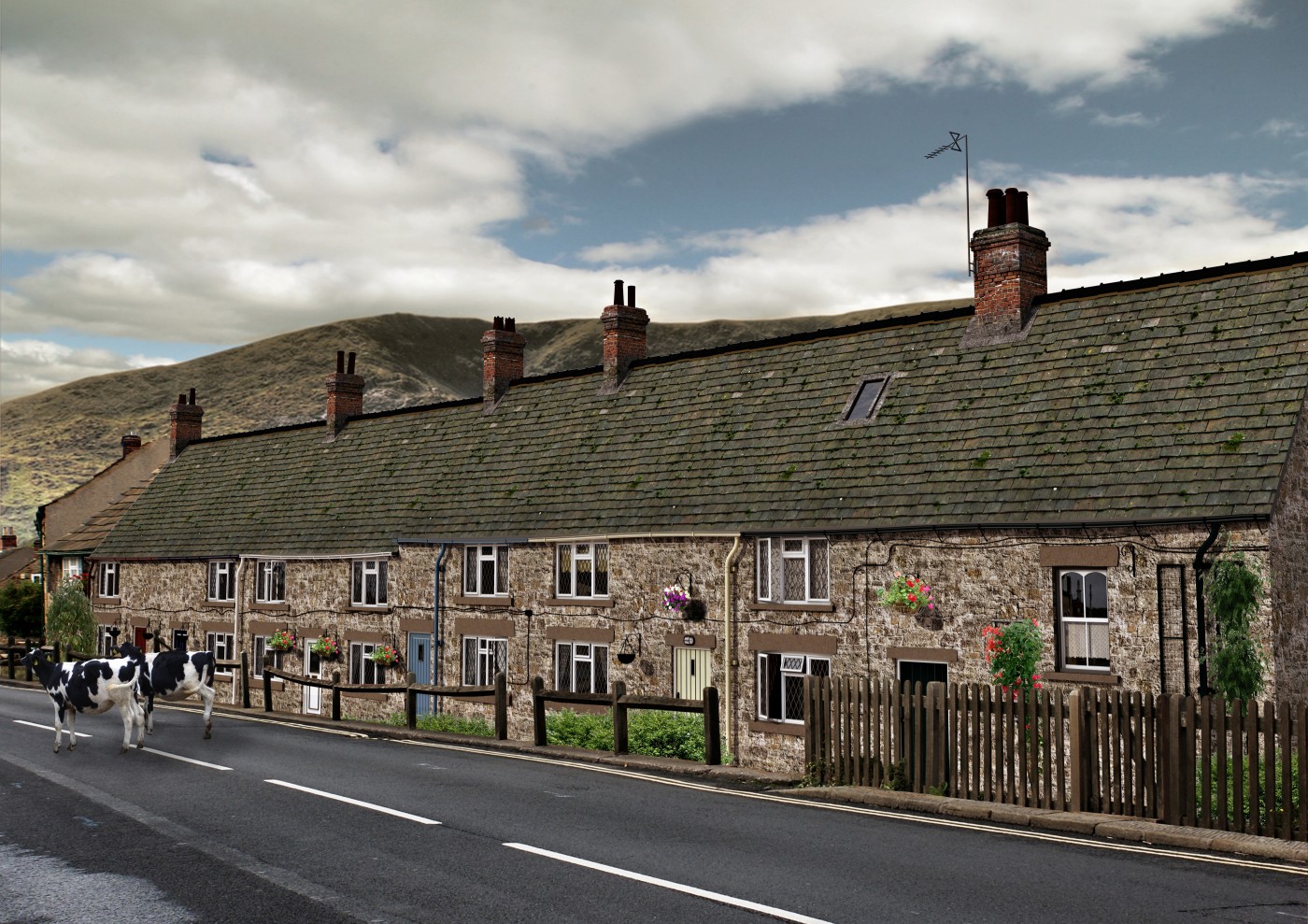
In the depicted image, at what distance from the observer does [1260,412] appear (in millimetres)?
17047

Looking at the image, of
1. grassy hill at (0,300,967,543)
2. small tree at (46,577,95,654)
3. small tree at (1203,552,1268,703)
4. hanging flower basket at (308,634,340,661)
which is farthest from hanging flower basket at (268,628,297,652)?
grassy hill at (0,300,967,543)

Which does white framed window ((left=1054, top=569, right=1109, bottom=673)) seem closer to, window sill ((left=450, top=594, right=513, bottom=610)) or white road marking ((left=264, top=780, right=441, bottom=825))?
white road marking ((left=264, top=780, right=441, bottom=825))

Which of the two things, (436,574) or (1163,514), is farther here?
(436,574)

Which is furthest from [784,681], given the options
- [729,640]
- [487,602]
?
[487,602]

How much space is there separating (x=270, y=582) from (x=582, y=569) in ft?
47.6

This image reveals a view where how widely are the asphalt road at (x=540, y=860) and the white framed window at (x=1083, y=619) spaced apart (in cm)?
617

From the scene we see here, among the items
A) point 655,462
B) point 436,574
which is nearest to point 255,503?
point 436,574

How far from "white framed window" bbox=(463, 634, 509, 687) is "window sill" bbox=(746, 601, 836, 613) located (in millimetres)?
8045

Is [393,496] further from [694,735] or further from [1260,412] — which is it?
[1260,412]

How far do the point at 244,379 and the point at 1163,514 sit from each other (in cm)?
19497

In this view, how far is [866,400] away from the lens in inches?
922

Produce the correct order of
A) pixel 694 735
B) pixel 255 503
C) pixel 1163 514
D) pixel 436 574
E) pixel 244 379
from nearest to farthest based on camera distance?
pixel 1163 514 → pixel 694 735 → pixel 436 574 → pixel 255 503 → pixel 244 379

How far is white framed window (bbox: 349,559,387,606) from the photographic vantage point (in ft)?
103

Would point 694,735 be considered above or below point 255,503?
below
